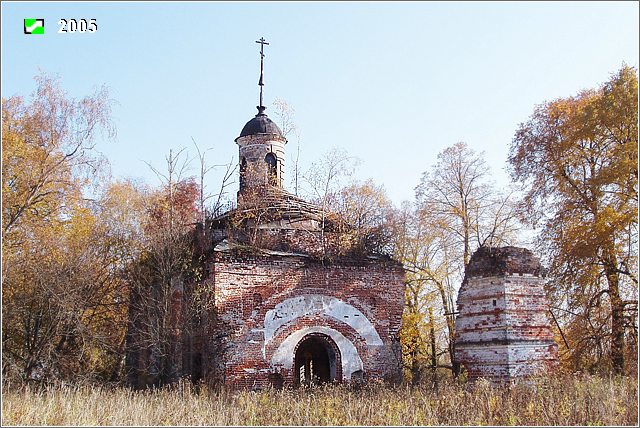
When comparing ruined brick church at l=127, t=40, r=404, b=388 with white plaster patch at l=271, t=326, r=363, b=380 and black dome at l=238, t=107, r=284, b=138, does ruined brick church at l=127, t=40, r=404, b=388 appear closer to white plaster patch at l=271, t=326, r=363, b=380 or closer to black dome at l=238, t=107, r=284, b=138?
white plaster patch at l=271, t=326, r=363, b=380

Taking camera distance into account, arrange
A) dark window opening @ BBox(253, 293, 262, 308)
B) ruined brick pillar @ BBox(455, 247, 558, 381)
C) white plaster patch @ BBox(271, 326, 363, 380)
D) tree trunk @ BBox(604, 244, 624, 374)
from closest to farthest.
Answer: ruined brick pillar @ BBox(455, 247, 558, 381) → white plaster patch @ BBox(271, 326, 363, 380) → dark window opening @ BBox(253, 293, 262, 308) → tree trunk @ BBox(604, 244, 624, 374)

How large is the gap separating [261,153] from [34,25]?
775 cm

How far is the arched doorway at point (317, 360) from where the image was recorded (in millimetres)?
15133

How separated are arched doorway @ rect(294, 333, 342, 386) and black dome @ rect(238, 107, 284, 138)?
5.48m

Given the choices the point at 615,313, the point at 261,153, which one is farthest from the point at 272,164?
the point at 615,313

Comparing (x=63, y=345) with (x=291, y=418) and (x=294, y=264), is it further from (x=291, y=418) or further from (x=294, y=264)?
(x=291, y=418)

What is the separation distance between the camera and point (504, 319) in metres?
13.4

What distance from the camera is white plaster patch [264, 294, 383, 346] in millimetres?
14711

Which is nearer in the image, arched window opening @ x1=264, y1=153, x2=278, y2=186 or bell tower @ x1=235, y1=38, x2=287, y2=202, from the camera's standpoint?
bell tower @ x1=235, y1=38, x2=287, y2=202

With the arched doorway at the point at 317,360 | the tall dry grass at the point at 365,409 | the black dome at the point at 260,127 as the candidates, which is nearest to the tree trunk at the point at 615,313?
the tall dry grass at the point at 365,409

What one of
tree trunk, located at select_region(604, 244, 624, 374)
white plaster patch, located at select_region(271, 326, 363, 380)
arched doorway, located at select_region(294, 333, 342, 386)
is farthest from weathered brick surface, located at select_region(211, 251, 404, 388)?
tree trunk, located at select_region(604, 244, 624, 374)

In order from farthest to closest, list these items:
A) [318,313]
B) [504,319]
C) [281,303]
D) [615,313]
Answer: [615,313] < [318,313] < [281,303] < [504,319]

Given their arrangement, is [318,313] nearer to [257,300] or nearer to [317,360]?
[257,300]

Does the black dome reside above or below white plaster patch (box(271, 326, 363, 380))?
above
